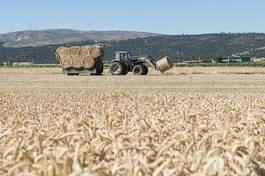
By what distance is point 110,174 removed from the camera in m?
3.88

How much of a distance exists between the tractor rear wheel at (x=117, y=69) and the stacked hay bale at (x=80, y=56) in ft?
9.90

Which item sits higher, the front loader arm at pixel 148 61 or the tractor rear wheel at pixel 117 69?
the front loader arm at pixel 148 61

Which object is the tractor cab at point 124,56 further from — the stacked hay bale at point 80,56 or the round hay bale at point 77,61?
the round hay bale at point 77,61

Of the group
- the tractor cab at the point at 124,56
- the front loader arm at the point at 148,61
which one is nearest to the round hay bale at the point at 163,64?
the front loader arm at the point at 148,61

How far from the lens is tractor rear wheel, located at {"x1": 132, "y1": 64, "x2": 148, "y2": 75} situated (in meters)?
50.3

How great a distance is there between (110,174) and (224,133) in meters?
2.13

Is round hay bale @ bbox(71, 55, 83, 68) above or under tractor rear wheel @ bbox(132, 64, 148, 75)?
above

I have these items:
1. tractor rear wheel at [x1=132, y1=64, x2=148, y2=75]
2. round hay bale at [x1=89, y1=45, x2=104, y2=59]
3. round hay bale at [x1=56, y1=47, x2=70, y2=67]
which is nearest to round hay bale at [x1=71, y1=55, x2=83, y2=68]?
round hay bale at [x1=56, y1=47, x2=70, y2=67]

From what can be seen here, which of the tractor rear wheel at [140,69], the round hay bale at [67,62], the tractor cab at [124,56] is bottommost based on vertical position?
the tractor rear wheel at [140,69]

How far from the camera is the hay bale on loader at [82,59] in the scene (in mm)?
53625

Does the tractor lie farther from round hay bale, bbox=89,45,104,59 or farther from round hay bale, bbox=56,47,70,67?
round hay bale, bbox=56,47,70,67

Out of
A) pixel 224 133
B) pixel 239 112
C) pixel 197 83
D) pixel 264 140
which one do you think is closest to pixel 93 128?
pixel 224 133

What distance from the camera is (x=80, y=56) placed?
54.2 metres

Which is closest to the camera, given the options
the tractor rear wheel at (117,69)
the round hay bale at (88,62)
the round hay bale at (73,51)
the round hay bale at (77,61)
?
the tractor rear wheel at (117,69)
